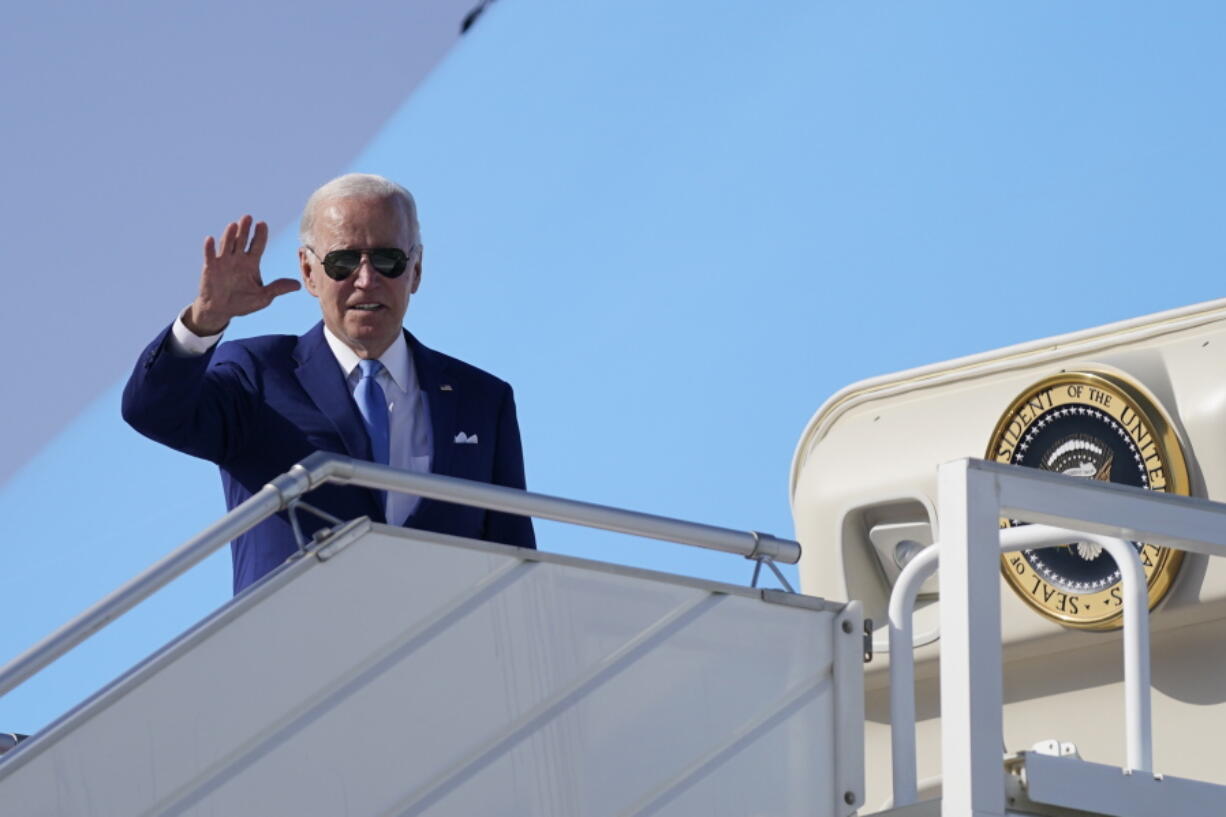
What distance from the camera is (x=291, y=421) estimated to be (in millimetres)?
4328

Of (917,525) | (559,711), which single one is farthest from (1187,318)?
(559,711)

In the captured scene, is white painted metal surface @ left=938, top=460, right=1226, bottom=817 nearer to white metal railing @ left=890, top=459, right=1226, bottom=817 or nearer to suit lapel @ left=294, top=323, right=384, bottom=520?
white metal railing @ left=890, top=459, right=1226, bottom=817

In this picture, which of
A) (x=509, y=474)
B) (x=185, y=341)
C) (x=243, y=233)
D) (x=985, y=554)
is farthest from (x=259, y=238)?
(x=985, y=554)

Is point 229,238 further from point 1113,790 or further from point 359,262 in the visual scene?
point 1113,790

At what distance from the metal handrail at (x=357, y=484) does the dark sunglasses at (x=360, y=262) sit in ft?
2.14

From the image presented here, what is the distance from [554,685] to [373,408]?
33.4 inches

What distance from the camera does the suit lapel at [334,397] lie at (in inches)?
171

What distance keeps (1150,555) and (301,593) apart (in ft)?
9.44

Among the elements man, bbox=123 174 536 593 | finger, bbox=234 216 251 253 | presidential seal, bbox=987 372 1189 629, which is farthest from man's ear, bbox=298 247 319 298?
presidential seal, bbox=987 372 1189 629

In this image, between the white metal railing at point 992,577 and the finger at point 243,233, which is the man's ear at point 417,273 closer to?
the finger at point 243,233

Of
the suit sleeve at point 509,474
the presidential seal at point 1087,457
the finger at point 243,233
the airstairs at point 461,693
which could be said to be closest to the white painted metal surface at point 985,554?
the airstairs at point 461,693

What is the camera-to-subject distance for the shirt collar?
444cm

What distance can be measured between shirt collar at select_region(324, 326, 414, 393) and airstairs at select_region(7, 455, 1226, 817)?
2.28ft

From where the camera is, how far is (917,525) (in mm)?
Answer: 6430
